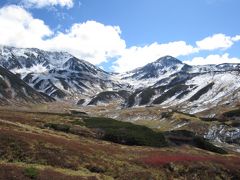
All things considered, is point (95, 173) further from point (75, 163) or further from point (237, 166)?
point (237, 166)

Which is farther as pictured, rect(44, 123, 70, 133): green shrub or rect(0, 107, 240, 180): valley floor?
rect(44, 123, 70, 133): green shrub

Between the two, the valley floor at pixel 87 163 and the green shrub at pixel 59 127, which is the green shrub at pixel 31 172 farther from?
the green shrub at pixel 59 127

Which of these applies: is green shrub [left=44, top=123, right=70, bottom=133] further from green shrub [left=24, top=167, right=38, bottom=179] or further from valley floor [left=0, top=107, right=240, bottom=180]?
green shrub [left=24, top=167, right=38, bottom=179]

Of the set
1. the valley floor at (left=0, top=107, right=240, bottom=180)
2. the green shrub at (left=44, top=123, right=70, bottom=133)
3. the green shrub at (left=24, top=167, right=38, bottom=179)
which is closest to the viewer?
the green shrub at (left=24, top=167, right=38, bottom=179)

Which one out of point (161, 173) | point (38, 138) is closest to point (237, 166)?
point (161, 173)

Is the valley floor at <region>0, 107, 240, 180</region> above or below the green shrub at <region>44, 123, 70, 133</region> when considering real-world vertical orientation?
below

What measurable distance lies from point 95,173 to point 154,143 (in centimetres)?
3651

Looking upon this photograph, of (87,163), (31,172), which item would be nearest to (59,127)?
(87,163)

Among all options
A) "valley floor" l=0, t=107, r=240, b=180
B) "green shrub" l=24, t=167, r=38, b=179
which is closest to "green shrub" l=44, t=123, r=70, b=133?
"valley floor" l=0, t=107, r=240, b=180

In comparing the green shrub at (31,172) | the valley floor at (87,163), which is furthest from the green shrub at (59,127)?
the green shrub at (31,172)

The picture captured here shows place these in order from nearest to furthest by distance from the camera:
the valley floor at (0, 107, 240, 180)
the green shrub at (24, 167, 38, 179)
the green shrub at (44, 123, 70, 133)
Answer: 1. the green shrub at (24, 167, 38, 179)
2. the valley floor at (0, 107, 240, 180)
3. the green shrub at (44, 123, 70, 133)

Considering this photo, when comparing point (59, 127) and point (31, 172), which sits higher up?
point (59, 127)

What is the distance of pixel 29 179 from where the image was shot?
3647 centimetres

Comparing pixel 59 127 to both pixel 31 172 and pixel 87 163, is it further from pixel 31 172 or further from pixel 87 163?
→ pixel 31 172
